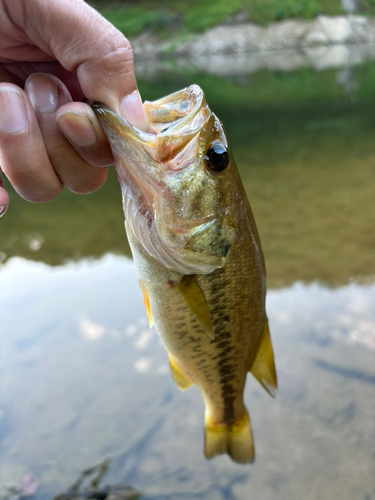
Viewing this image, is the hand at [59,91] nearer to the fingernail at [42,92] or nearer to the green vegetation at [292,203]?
the fingernail at [42,92]

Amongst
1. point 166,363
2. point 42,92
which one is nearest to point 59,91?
point 42,92

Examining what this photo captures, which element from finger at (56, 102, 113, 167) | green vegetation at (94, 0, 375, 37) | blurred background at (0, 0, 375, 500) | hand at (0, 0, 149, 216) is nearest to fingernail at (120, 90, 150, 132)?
hand at (0, 0, 149, 216)

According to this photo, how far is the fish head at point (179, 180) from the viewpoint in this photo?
1.37 meters

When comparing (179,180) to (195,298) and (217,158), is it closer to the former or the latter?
(217,158)

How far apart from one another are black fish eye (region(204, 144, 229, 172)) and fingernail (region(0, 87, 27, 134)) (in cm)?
69

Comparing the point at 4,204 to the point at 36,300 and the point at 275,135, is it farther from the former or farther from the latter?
the point at 275,135

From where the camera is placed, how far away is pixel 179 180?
4.63ft

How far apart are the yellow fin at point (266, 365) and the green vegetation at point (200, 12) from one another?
3867 centimetres

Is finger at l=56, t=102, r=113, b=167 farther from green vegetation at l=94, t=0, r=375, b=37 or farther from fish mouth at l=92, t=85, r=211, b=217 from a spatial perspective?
green vegetation at l=94, t=0, r=375, b=37

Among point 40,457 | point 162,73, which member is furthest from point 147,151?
point 162,73

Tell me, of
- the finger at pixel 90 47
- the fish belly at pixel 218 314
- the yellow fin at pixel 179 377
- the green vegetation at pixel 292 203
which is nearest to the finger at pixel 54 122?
the finger at pixel 90 47

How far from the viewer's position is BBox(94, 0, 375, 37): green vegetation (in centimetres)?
3450

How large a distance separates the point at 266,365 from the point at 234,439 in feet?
1.93

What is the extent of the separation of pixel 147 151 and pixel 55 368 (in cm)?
358
